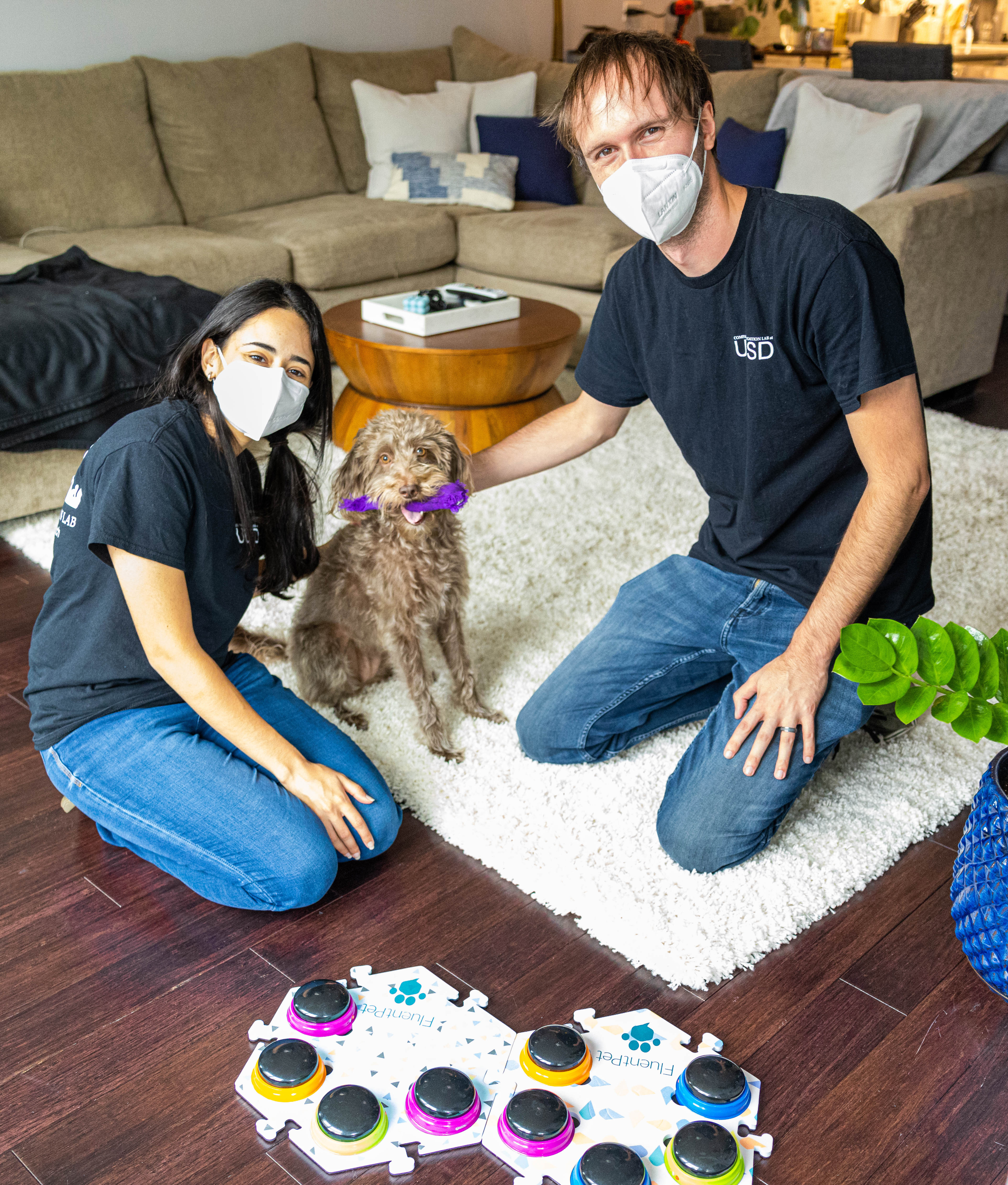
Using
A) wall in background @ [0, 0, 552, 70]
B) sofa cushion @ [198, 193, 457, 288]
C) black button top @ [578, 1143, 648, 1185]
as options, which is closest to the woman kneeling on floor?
black button top @ [578, 1143, 648, 1185]

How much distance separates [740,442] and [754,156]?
279 cm

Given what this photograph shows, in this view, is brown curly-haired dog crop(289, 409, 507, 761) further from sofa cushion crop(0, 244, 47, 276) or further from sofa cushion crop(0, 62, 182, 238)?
sofa cushion crop(0, 62, 182, 238)

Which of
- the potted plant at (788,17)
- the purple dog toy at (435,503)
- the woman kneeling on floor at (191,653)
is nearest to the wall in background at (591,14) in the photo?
the potted plant at (788,17)

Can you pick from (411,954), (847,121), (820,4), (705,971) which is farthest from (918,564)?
(820,4)

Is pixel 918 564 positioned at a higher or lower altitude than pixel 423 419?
lower

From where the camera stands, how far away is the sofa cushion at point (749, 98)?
435cm

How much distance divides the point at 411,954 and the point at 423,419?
38.6 inches

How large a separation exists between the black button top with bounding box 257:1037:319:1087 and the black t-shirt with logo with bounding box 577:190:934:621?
3.66 ft

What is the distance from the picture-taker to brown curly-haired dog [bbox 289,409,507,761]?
1974 millimetres

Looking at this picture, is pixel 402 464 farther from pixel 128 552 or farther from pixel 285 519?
pixel 128 552

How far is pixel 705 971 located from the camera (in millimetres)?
1576

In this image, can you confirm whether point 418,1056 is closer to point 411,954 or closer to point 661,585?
point 411,954

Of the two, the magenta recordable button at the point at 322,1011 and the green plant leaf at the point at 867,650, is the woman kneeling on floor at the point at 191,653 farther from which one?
the green plant leaf at the point at 867,650

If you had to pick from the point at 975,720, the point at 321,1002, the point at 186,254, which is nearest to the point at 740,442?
the point at 975,720
